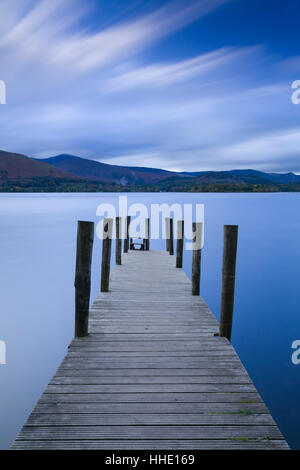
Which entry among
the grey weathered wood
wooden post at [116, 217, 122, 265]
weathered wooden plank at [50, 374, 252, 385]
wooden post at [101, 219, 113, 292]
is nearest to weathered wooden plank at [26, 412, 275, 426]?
the grey weathered wood

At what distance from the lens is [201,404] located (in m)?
3.05

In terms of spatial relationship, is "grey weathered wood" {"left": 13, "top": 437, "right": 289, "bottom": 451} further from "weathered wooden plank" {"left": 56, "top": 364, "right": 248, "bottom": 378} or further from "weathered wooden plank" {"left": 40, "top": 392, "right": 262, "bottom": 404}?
"weathered wooden plank" {"left": 56, "top": 364, "right": 248, "bottom": 378}

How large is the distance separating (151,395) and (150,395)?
0.03ft

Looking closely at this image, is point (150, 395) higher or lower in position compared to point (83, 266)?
lower

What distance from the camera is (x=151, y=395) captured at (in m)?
3.19

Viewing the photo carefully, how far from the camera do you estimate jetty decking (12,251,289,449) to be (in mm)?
2602

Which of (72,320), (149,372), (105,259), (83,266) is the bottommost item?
(72,320)

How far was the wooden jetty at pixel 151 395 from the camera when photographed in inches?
102

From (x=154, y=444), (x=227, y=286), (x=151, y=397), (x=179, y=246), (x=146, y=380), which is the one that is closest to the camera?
(x=154, y=444)

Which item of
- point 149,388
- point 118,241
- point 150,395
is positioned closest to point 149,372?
point 149,388

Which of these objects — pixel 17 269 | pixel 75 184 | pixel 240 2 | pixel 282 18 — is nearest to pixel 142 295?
pixel 17 269

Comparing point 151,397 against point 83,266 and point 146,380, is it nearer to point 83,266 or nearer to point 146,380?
point 146,380

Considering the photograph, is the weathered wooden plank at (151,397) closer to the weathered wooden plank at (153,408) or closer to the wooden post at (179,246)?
the weathered wooden plank at (153,408)

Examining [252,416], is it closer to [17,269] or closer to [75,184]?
[17,269]
